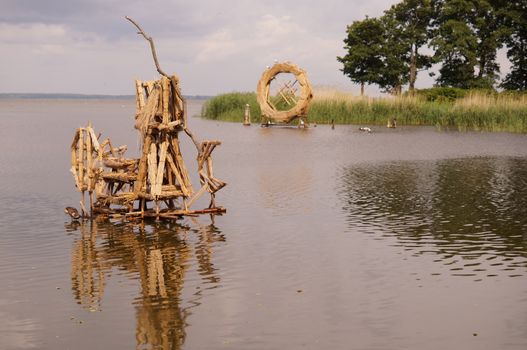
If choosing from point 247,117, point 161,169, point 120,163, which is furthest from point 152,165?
point 247,117

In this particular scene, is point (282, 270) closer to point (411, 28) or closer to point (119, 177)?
point (119, 177)

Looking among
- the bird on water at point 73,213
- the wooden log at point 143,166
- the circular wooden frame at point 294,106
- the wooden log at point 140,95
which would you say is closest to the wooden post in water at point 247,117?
the circular wooden frame at point 294,106

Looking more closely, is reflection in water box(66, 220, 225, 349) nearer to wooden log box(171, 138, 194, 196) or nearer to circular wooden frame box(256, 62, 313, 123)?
wooden log box(171, 138, 194, 196)

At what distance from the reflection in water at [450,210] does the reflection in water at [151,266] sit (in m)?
3.51

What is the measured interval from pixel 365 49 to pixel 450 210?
5790 cm

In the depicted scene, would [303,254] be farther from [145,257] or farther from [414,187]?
[414,187]

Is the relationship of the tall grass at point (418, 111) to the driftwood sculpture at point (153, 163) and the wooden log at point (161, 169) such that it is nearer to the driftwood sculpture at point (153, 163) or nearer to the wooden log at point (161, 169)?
the driftwood sculpture at point (153, 163)

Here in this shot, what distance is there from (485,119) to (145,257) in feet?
132

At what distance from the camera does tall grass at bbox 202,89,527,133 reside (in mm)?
50000

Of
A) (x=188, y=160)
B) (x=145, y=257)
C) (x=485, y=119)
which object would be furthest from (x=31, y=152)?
(x=485, y=119)

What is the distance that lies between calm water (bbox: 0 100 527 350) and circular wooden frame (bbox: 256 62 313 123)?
2773 centimetres

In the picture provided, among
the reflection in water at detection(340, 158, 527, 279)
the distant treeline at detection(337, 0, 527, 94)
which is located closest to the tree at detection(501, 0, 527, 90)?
the distant treeline at detection(337, 0, 527, 94)

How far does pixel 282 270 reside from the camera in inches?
A: 492

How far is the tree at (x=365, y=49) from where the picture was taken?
75.2 meters
